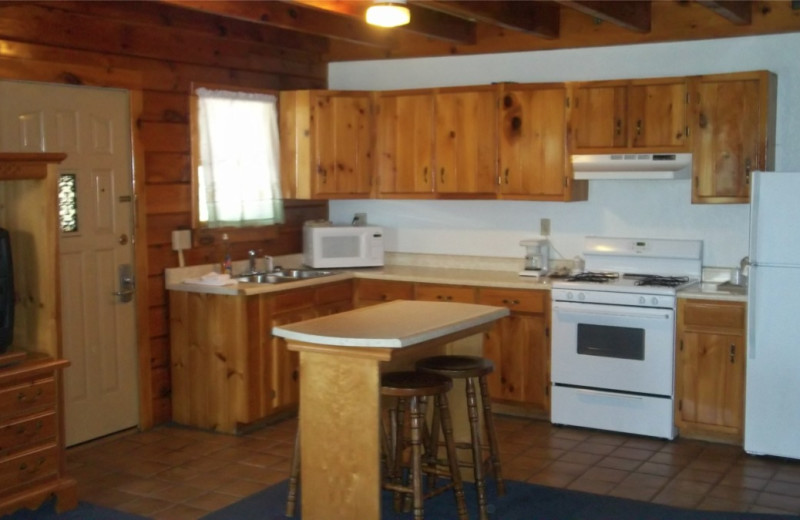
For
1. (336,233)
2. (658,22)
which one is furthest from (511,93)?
(336,233)

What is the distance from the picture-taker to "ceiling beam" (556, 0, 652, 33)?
474 centimetres

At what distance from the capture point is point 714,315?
16.6 feet

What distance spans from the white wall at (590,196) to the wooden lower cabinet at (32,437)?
10.1 ft

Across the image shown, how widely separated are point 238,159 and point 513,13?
2.03m

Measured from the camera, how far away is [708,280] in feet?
18.3

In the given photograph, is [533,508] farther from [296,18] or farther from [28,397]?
[296,18]

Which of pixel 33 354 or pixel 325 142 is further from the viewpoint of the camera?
pixel 325 142

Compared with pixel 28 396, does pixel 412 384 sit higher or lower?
higher

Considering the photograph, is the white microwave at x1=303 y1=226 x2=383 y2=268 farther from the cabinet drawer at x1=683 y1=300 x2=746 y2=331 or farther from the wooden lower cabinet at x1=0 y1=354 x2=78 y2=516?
the wooden lower cabinet at x1=0 y1=354 x2=78 y2=516

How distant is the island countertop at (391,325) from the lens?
11.7 ft

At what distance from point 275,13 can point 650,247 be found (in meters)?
2.70

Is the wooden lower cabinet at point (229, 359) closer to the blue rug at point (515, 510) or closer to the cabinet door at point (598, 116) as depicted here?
the blue rug at point (515, 510)

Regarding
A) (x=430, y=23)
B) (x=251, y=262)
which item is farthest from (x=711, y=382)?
(x=251, y=262)

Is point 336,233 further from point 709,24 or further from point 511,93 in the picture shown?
point 709,24
